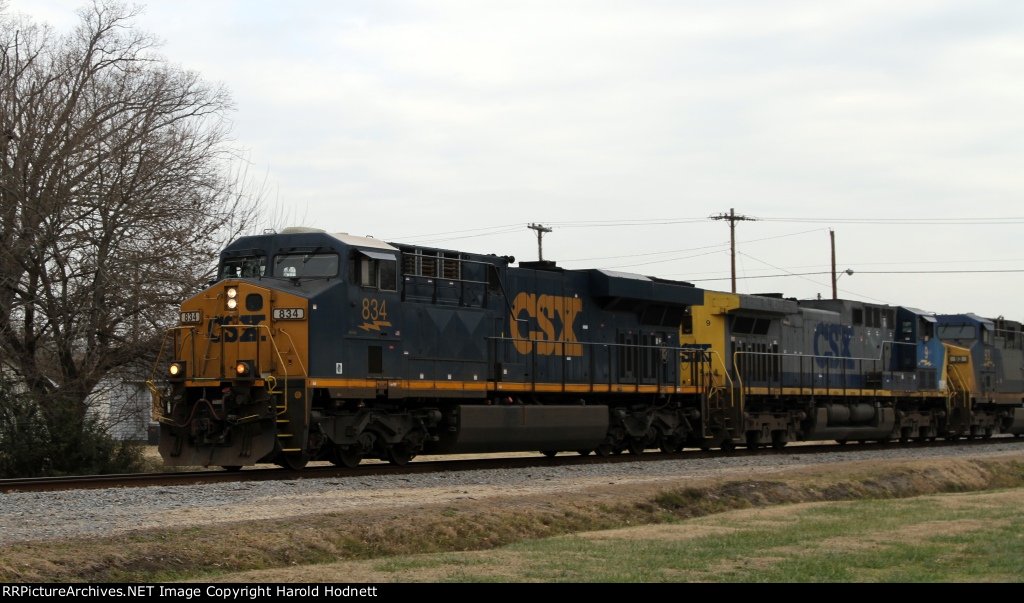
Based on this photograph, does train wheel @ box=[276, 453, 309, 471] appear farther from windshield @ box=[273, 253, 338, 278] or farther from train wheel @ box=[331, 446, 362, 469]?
windshield @ box=[273, 253, 338, 278]

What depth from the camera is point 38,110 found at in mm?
23969

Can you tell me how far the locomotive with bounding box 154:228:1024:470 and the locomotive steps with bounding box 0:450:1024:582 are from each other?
4.57 metres

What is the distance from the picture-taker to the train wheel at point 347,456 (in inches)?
738

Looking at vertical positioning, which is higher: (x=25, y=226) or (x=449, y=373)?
(x=25, y=226)

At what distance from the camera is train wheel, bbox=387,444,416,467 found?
19672 millimetres

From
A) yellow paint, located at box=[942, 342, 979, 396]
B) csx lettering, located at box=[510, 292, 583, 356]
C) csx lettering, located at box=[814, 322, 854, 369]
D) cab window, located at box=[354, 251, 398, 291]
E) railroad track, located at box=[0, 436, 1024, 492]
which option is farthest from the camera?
yellow paint, located at box=[942, 342, 979, 396]

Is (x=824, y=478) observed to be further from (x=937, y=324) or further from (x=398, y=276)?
(x=937, y=324)

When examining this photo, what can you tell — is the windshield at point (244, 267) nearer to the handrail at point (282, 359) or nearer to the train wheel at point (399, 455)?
the handrail at point (282, 359)

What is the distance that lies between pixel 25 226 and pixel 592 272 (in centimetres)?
1097

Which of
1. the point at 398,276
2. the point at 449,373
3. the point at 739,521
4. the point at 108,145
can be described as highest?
the point at 108,145

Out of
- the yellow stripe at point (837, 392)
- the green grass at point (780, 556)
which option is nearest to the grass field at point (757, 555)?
the green grass at point (780, 556)

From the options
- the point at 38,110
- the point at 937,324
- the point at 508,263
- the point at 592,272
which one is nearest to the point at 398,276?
the point at 508,263

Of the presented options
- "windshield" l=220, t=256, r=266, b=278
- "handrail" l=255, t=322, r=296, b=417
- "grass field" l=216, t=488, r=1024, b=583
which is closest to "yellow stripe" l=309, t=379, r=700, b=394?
"handrail" l=255, t=322, r=296, b=417

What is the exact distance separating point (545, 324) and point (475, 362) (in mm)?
2366
